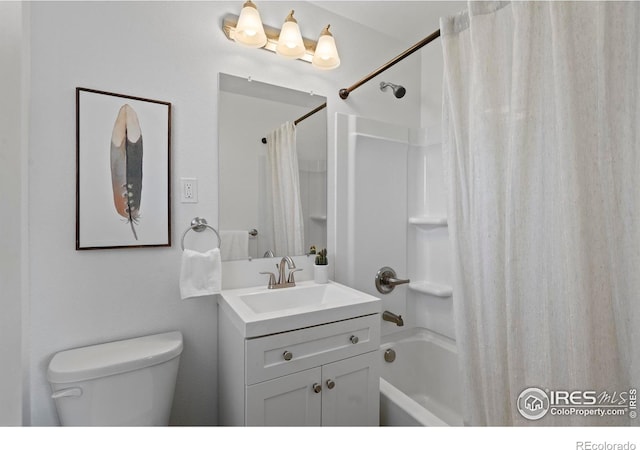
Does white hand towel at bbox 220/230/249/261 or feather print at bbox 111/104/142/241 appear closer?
feather print at bbox 111/104/142/241

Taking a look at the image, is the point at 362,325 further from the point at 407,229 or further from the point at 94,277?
the point at 94,277

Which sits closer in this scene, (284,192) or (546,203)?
(546,203)

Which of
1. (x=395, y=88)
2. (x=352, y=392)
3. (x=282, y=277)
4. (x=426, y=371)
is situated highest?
(x=395, y=88)

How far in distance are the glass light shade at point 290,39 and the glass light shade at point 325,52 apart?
0.11 metres

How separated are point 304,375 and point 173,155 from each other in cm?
105

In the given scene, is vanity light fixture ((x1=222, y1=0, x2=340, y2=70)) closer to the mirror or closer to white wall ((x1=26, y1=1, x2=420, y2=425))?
white wall ((x1=26, y1=1, x2=420, y2=425))

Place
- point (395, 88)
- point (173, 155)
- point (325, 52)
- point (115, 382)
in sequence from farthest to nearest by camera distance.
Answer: point (395, 88)
point (325, 52)
point (173, 155)
point (115, 382)

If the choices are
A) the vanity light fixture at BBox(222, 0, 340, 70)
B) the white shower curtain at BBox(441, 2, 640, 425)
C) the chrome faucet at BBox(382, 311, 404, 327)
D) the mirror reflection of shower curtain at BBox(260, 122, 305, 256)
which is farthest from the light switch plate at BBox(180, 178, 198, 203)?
the chrome faucet at BBox(382, 311, 404, 327)

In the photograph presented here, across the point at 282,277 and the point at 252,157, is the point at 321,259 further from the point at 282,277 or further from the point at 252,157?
the point at 252,157

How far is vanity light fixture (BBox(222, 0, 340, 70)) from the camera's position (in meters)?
1.25

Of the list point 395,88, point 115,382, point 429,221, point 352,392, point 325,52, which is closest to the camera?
point 115,382

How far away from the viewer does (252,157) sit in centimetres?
138

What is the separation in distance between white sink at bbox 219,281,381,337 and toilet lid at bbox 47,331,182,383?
10.1 inches

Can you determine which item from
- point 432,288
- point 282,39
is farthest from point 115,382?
point 432,288
